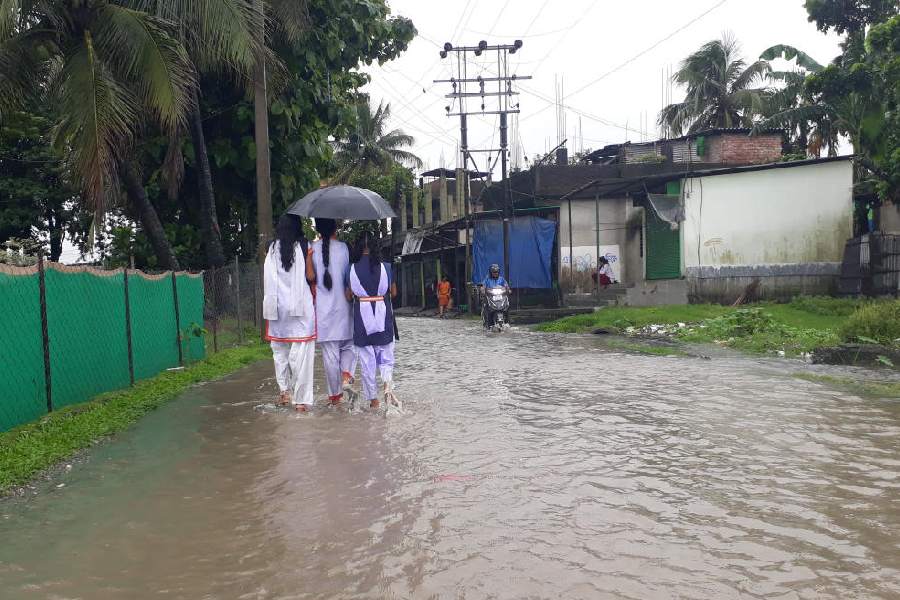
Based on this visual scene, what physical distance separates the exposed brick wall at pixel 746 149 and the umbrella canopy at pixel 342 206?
79.4 feet

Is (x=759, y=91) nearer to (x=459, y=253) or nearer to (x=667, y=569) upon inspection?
(x=459, y=253)

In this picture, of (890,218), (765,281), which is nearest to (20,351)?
(765,281)

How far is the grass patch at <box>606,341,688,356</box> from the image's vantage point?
531 inches

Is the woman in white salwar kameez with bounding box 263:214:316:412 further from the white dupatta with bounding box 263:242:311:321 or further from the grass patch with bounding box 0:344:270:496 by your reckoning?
the grass patch with bounding box 0:344:270:496

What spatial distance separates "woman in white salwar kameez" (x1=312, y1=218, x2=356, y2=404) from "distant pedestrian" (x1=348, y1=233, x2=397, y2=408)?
0.22m

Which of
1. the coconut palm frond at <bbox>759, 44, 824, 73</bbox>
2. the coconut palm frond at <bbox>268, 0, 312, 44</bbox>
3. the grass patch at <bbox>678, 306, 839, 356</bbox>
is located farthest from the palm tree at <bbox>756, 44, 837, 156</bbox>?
the coconut palm frond at <bbox>268, 0, 312, 44</bbox>

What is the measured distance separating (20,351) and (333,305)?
283 centimetres

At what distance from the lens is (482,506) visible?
461 centimetres

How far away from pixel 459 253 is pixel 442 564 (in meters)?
30.2

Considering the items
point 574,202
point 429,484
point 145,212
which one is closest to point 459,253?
point 574,202

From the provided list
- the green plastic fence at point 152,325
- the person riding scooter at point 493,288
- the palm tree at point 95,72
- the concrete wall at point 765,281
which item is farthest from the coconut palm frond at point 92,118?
the concrete wall at point 765,281

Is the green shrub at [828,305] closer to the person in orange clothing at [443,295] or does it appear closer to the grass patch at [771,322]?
the grass patch at [771,322]

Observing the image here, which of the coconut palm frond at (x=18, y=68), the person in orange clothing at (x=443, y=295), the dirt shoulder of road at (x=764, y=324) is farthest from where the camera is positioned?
the person in orange clothing at (x=443, y=295)

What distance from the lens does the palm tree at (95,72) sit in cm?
1169
